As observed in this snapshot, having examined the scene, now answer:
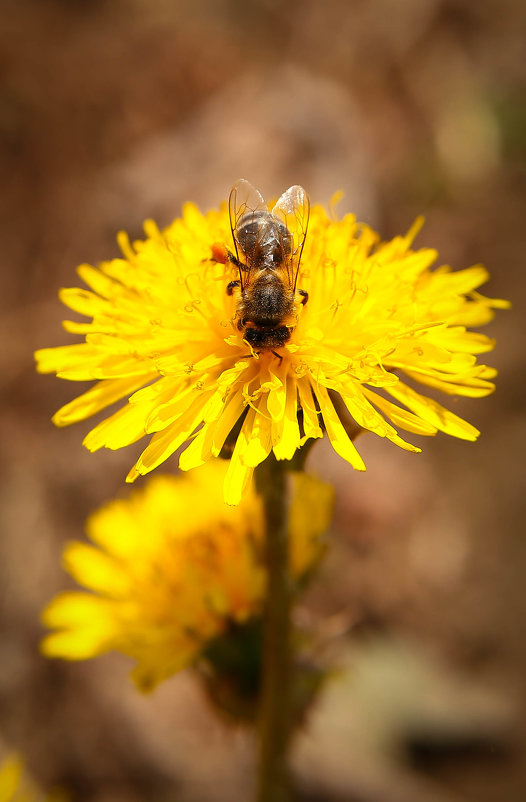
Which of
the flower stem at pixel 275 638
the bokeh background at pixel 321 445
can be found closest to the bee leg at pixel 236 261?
the flower stem at pixel 275 638

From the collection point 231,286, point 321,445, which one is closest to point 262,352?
point 231,286

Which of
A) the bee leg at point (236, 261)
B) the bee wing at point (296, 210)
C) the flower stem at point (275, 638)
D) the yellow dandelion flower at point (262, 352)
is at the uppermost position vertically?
the bee wing at point (296, 210)

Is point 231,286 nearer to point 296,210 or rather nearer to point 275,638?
point 296,210

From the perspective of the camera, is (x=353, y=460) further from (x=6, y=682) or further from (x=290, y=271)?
(x=6, y=682)

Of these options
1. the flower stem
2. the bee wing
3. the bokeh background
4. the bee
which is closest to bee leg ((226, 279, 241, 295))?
the bee

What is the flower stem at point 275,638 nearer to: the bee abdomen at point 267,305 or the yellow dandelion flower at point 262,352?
the yellow dandelion flower at point 262,352
